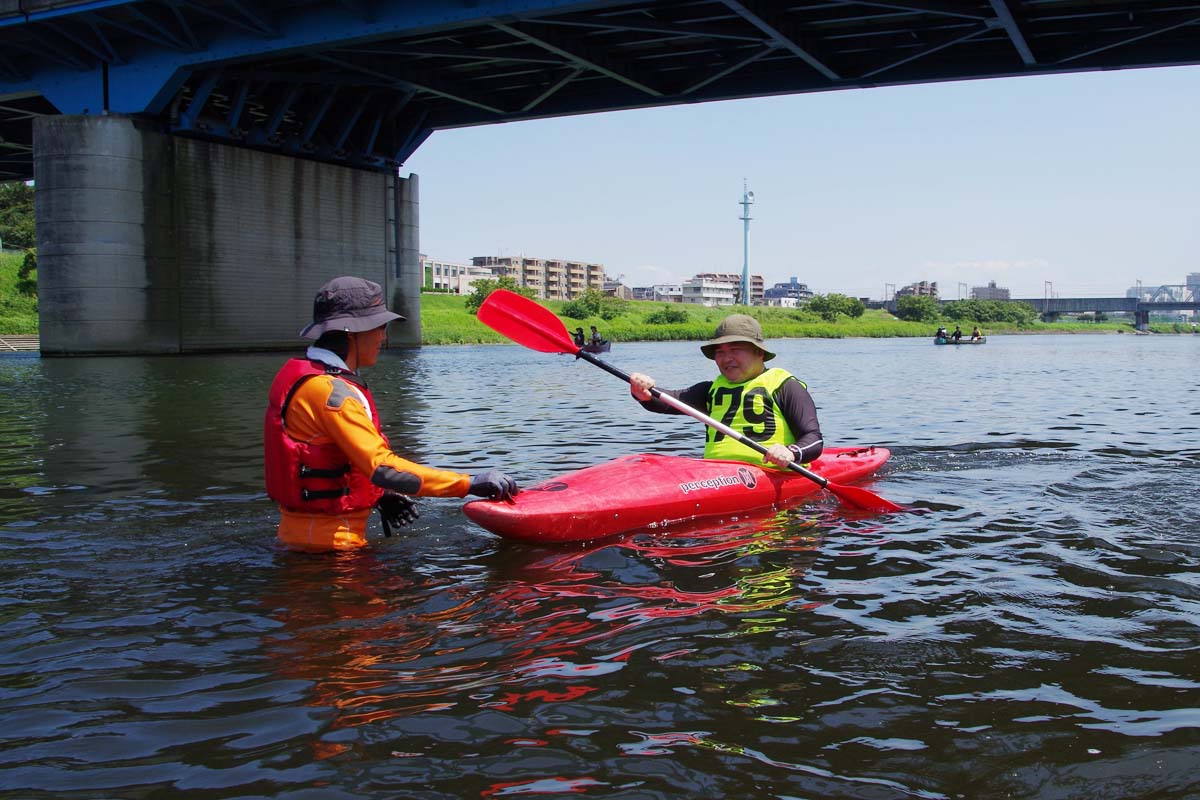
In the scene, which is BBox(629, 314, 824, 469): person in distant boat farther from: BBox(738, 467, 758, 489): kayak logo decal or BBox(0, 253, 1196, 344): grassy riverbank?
BBox(0, 253, 1196, 344): grassy riverbank

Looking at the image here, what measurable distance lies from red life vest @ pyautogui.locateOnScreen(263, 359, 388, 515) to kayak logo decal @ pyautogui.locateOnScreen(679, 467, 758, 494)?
237 centimetres

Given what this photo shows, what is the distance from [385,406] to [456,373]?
31.8ft

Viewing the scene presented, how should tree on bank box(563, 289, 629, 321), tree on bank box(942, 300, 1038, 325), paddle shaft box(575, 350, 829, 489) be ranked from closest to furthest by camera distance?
paddle shaft box(575, 350, 829, 489), tree on bank box(563, 289, 629, 321), tree on bank box(942, 300, 1038, 325)

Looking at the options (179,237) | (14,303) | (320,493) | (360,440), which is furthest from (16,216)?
(360,440)

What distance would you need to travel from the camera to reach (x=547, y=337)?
746 cm

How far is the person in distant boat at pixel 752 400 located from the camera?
274 inches

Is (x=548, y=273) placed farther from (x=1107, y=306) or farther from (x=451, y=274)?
(x=1107, y=306)

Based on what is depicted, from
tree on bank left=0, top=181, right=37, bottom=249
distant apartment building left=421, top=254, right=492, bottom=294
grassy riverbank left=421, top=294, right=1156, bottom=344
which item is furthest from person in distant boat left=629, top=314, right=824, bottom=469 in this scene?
distant apartment building left=421, top=254, right=492, bottom=294

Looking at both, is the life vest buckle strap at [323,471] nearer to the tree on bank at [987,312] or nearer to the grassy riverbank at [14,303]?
the grassy riverbank at [14,303]

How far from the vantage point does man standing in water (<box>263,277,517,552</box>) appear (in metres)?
4.74

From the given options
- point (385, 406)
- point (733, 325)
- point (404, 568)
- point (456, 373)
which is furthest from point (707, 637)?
point (456, 373)

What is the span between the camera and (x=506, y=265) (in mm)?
175250

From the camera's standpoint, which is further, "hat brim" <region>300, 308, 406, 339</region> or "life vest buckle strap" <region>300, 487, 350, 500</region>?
"life vest buckle strap" <region>300, 487, 350, 500</region>

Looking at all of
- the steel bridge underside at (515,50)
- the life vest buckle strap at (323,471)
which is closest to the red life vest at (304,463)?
the life vest buckle strap at (323,471)
